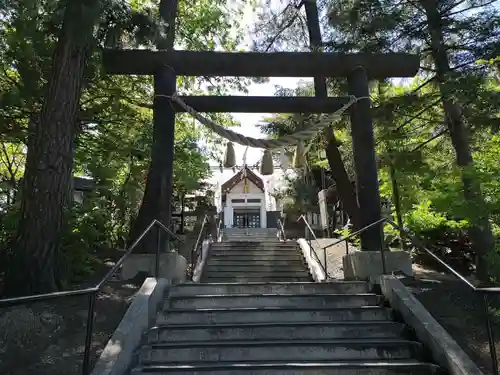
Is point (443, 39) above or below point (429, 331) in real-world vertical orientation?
above

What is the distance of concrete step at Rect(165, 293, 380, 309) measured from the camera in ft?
16.6

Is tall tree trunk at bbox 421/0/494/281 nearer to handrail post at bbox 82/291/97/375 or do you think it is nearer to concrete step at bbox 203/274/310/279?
concrete step at bbox 203/274/310/279

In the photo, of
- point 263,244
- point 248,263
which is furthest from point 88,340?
point 263,244

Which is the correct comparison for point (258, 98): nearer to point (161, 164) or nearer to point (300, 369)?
point (161, 164)

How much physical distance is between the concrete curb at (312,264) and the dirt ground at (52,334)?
178 inches

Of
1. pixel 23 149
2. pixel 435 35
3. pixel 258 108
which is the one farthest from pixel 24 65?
pixel 435 35

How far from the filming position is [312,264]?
10117mm

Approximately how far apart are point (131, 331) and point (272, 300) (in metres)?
1.81

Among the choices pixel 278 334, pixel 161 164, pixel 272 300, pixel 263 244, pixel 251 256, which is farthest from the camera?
pixel 263 244

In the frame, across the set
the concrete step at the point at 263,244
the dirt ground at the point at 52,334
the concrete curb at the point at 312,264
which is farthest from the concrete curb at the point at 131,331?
the concrete step at the point at 263,244

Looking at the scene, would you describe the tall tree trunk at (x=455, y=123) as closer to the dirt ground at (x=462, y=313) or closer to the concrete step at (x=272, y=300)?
the dirt ground at (x=462, y=313)

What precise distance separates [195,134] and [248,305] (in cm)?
908

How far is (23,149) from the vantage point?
1223 cm

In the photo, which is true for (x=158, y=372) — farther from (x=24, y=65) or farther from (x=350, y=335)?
(x=24, y=65)
